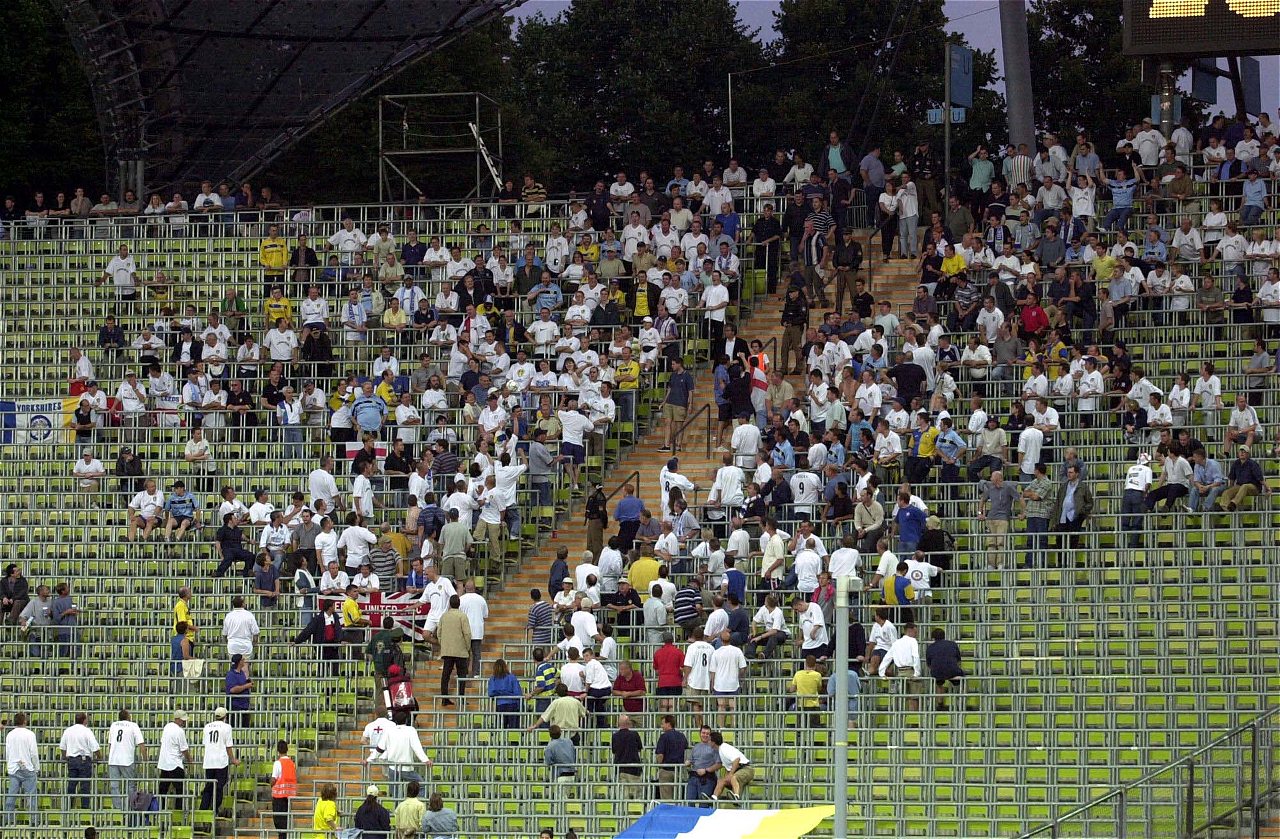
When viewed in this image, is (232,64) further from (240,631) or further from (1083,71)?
(1083,71)

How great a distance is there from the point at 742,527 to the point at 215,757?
23.5 feet

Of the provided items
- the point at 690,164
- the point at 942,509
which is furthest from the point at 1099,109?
the point at 942,509

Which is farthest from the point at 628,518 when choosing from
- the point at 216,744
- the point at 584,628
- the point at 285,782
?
the point at 216,744

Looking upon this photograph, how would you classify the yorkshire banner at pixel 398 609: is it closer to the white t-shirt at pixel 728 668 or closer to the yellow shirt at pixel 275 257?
the white t-shirt at pixel 728 668

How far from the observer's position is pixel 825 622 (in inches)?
1011

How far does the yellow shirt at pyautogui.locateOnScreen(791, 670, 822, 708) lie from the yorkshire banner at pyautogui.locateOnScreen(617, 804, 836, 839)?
4750 mm

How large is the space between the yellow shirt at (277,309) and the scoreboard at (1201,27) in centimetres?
1360

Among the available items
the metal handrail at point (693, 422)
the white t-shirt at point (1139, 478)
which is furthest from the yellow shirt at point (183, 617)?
the white t-shirt at point (1139, 478)

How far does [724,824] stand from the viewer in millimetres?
19047

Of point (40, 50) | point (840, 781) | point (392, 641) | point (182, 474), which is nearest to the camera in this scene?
point (840, 781)

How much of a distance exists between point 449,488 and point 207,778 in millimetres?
6050

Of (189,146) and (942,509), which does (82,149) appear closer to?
(189,146)

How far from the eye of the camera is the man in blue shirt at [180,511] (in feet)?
99.6

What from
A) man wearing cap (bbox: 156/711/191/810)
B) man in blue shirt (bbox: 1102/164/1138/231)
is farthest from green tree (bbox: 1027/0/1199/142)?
man wearing cap (bbox: 156/711/191/810)
